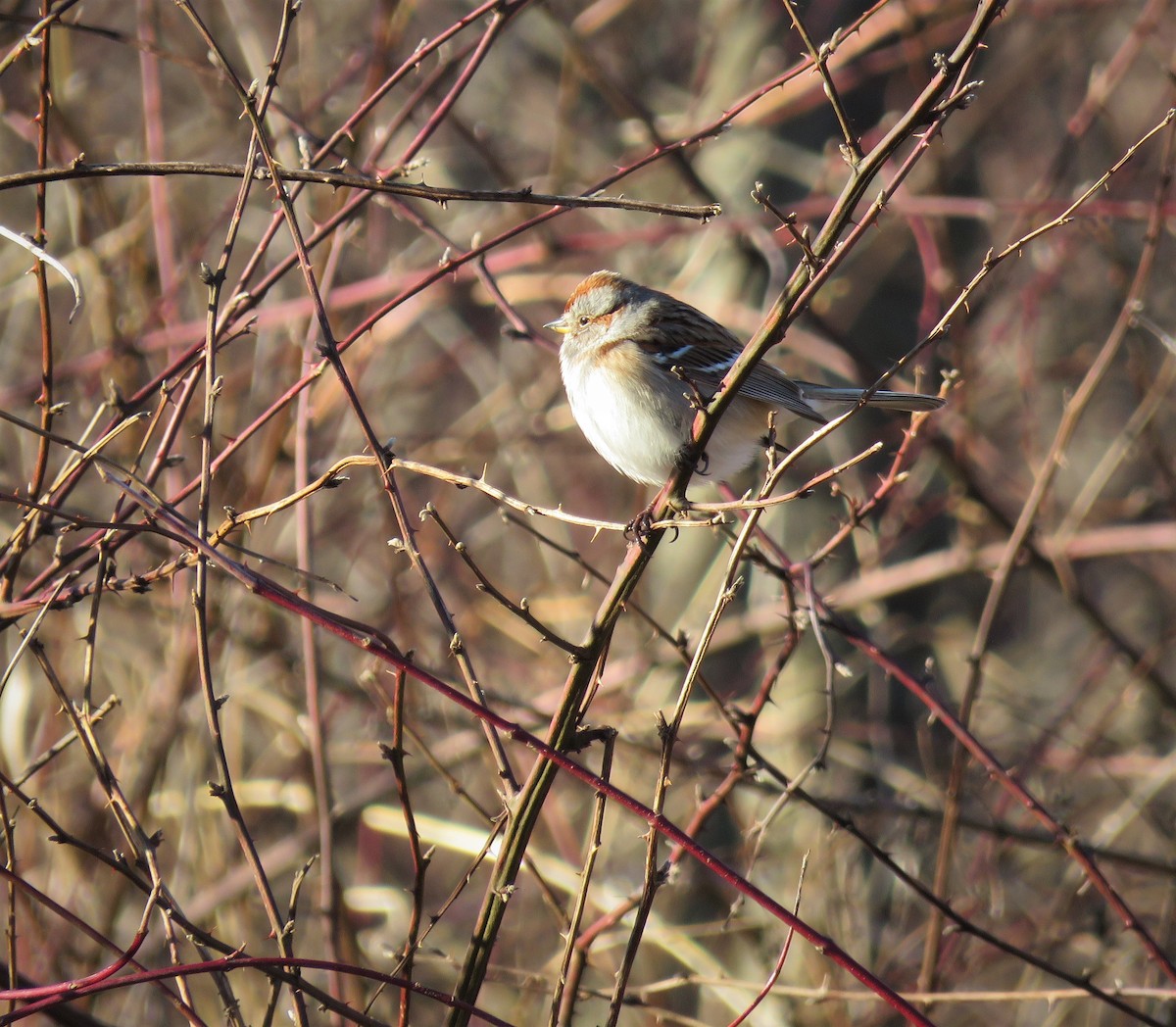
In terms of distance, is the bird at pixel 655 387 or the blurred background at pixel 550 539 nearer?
the blurred background at pixel 550 539

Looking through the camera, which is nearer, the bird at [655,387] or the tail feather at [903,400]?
the tail feather at [903,400]

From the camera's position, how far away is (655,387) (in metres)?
3.47

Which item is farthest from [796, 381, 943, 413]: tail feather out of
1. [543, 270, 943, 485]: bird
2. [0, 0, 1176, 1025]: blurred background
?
[0, 0, 1176, 1025]: blurred background

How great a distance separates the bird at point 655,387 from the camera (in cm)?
A: 337

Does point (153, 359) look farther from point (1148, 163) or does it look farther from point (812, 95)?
point (1148, 163)

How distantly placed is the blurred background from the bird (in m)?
Result: 0.41

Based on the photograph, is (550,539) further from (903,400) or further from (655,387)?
(903,400)

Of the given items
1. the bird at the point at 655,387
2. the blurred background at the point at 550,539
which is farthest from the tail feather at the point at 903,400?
the blurred background at the point at 550,539

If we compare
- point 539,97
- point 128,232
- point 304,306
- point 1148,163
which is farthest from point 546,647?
point 1148,163

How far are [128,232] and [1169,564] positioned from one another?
715cm

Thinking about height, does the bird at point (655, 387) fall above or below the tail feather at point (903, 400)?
above

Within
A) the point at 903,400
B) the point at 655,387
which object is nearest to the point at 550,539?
the point at 655,387

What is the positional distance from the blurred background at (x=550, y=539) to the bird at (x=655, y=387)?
0.41 m

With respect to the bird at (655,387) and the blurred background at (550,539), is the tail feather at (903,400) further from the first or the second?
the blurred background at (550,539)
